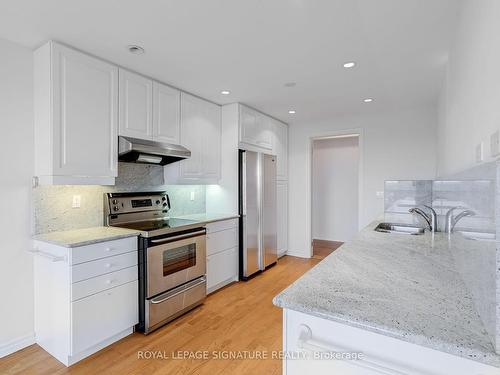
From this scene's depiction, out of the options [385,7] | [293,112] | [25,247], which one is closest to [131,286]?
[25,247]

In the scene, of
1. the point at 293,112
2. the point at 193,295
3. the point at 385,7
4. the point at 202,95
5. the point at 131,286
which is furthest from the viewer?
the point at 293,112

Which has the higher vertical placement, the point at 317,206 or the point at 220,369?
the point at 317,206

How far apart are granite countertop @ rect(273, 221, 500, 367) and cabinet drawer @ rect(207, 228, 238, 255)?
184 centimetres

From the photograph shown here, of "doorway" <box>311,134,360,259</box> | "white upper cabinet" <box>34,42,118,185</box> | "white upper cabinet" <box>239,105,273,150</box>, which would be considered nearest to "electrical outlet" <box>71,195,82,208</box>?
"white upper cabinet" <box>34,42,118,185</box>

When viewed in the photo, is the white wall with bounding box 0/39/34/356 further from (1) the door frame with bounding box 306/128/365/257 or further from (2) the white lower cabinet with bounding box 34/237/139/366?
(1) the door frame with bounding box 306/128/365/257

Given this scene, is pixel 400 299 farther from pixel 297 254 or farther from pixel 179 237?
pixel 297 254

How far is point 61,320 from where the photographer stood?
1.93 m

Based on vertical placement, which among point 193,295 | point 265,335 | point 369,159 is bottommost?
point 265,335

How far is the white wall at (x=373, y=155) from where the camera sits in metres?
3.77

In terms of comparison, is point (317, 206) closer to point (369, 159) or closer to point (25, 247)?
point (369, 159)

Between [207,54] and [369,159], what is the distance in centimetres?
293

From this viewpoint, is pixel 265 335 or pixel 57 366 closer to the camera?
pixel 57 366

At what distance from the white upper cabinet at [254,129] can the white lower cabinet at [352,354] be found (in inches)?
114

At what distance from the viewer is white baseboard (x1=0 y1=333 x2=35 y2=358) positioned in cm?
198
